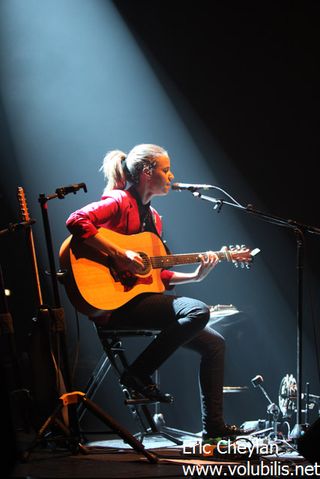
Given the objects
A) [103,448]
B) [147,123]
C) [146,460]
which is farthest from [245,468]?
[147,123]

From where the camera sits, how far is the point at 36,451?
3.37 meters

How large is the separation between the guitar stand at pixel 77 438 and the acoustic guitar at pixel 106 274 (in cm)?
66

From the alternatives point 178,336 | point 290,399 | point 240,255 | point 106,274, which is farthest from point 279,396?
point 106,274

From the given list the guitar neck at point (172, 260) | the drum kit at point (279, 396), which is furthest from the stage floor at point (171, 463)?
the guitar neck at point (172, 260)

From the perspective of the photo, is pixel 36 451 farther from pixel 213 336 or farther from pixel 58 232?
pixel 58 232

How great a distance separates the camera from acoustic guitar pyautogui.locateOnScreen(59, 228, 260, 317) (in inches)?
143

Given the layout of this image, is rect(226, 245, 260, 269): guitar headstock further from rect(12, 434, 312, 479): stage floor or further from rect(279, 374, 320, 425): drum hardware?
rect(12, 434, 312, 479): stage floor

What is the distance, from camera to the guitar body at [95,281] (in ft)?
11.9

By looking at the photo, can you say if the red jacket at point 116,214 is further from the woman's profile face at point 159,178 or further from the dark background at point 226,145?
the dark background at point 226,145

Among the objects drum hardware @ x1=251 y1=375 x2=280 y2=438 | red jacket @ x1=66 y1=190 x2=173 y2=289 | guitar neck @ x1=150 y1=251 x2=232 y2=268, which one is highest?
red jacket @ x1=66 y1=190 x2=173 y2=289

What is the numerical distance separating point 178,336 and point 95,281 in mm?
579

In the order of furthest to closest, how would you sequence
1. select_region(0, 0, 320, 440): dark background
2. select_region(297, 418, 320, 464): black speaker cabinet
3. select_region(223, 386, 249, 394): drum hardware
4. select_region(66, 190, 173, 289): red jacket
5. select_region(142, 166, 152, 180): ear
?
select_region(0, 0, 320, 440): dark background → select_region(223, 386, 249, 394): drum hardware → select_region(142, 166, 152, 180): ear → select_region(66, 190, 173, 289): red jacket → select_region(297, 418, 320, 464): black speaker cabinet

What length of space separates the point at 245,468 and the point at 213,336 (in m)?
1.10

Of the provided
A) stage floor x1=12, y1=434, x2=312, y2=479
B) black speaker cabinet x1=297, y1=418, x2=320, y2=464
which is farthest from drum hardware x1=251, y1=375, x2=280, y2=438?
black speaker cabinet x1=297, y1=418, x2=320, y2=464
